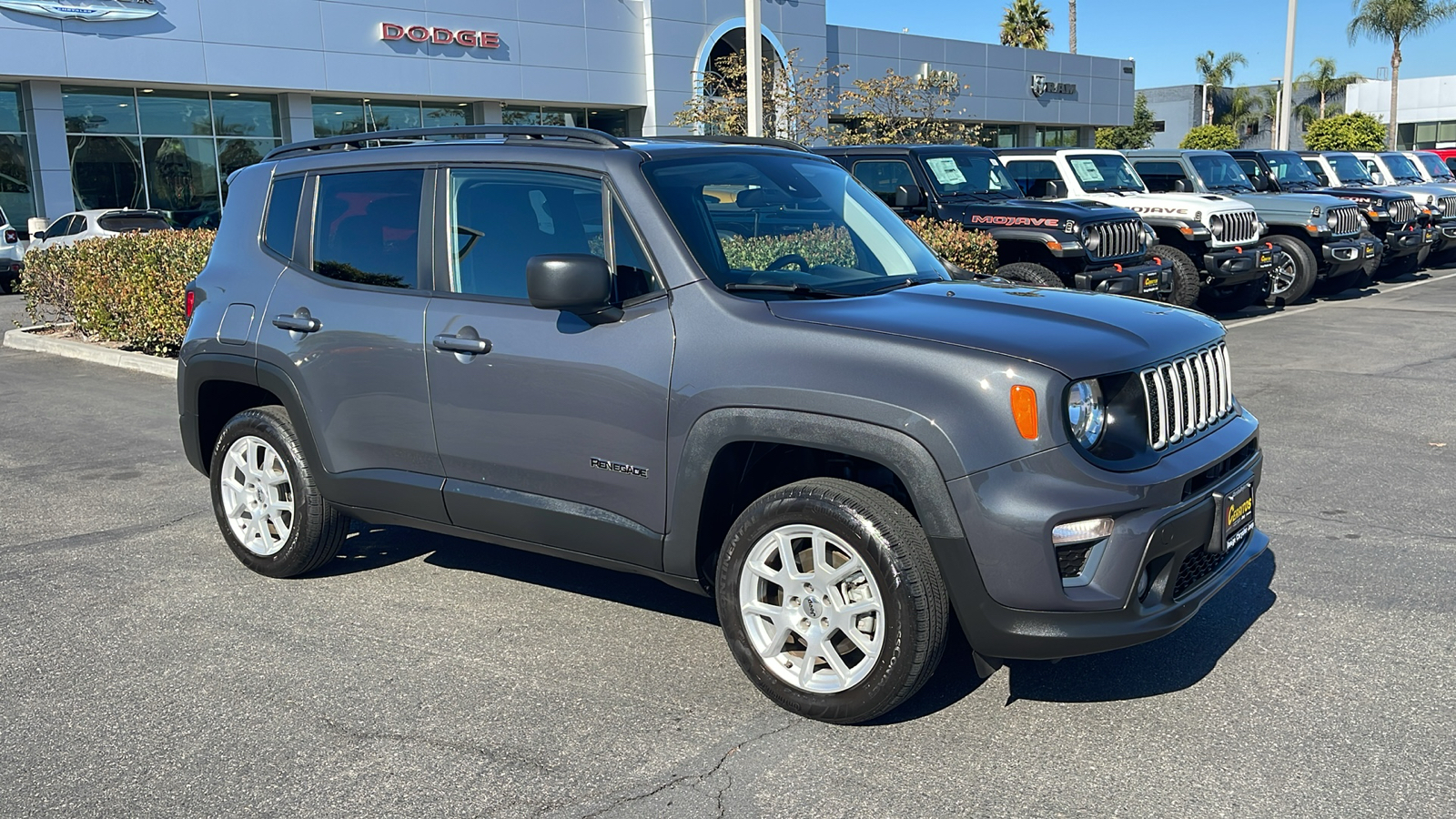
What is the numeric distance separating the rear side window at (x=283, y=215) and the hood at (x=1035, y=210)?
8.43 meters

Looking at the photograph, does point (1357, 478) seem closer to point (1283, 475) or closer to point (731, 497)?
point (1283, 475)

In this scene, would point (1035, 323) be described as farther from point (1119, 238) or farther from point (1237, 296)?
point (1237, 296)

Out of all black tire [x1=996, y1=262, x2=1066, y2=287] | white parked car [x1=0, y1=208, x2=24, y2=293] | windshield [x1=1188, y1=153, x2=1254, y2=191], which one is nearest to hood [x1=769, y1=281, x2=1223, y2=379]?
black tire [x1=996, y1=262, x2=1066, y2=287]

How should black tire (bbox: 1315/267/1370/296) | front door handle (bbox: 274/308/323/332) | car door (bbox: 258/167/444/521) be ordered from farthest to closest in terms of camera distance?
1. black tire (bbox: 1315/267/1370/296)
2. front door handle (bbox: 274/308/323/332)
3. car door (bbox: 258/167/444/521)

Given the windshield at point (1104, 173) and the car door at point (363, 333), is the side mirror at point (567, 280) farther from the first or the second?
the windshield at point (1104, 173)

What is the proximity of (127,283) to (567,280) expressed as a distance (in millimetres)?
10435

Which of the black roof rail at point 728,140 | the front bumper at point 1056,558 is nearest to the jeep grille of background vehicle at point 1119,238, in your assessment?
the black roof rail at point 728,140

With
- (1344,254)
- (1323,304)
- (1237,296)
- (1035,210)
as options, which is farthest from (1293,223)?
(1035,210)

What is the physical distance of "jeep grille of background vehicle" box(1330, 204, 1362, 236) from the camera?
1683 cm

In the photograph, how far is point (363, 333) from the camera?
5000 mm

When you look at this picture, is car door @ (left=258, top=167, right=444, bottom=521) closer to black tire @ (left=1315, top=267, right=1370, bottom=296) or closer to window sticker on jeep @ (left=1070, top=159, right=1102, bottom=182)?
window sticker on jeep @ (left=1070, top=159, right=1102, bottom=182)


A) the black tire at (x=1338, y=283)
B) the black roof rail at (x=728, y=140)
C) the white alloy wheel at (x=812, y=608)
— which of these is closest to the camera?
the white alloy wheel at (x=812, y=608)

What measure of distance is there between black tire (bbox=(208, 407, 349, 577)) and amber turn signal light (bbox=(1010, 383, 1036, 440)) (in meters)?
3.13

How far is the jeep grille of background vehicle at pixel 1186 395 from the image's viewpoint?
12.8ft
